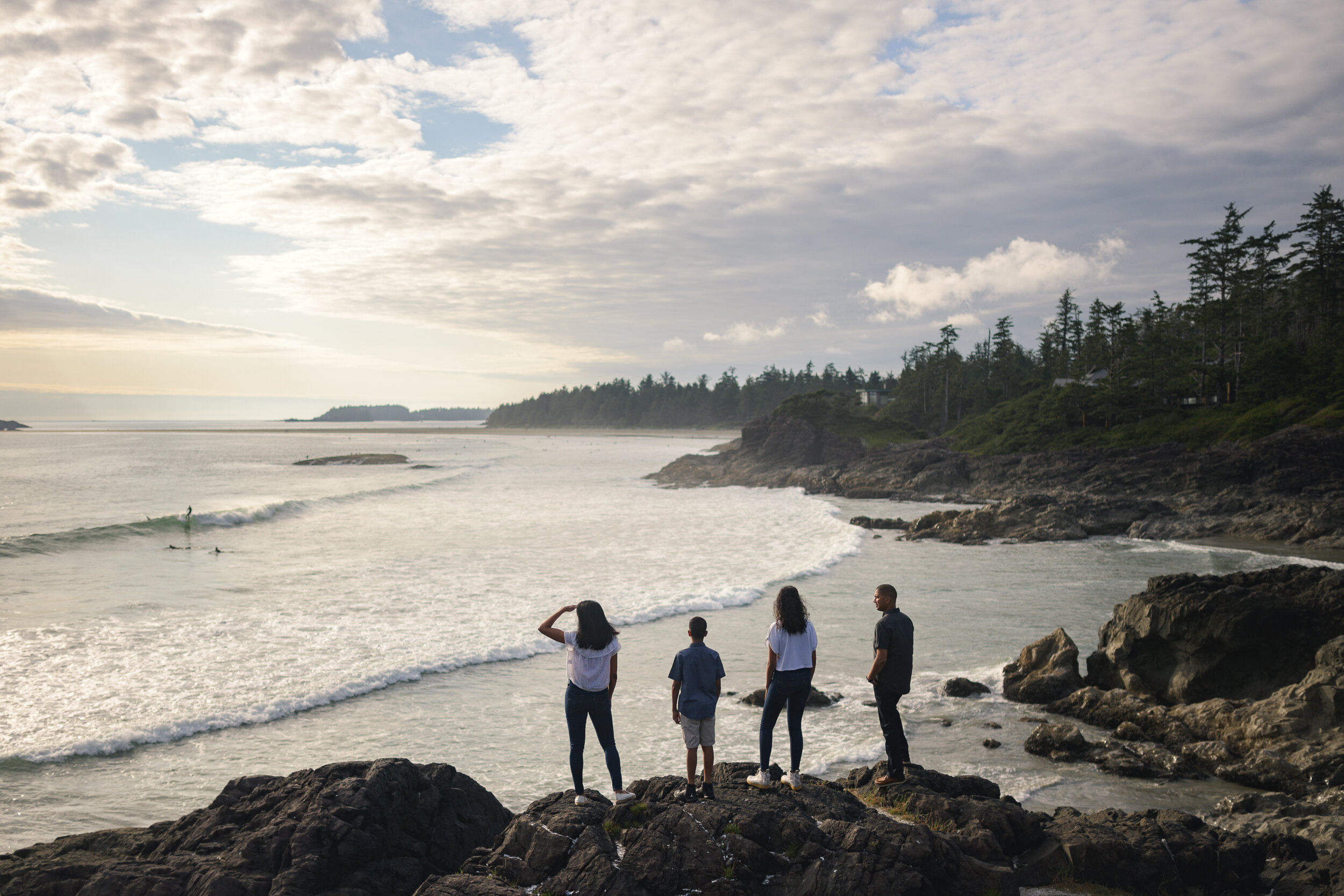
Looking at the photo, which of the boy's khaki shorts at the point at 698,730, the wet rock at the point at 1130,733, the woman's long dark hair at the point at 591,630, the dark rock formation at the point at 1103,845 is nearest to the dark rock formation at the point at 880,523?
the wet rock at the point at 1130,733

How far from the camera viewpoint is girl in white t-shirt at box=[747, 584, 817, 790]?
741 cm

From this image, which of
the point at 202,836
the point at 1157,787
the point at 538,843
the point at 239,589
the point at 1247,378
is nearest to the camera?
the point at 538,843

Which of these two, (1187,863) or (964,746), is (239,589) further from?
(1187,863)

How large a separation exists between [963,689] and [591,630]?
8.90 m

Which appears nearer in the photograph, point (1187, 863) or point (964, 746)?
point (1187, 863)

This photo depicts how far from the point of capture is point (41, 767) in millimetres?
10539

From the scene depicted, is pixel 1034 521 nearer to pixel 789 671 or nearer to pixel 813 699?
pixel 813 699

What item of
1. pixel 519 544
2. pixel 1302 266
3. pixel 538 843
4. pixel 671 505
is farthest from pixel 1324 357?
pixel 538 843

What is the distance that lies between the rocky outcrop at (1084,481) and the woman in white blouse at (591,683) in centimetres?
2763

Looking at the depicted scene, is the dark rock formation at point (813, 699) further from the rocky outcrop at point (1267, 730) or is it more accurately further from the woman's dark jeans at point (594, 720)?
the woman's dark jeans at point (594, 720)

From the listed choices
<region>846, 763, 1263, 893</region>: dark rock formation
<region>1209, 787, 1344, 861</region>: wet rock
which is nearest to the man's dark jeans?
<region>846, 763, 1263, 893</region>: dark rock formation

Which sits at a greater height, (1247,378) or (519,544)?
(1247,378)

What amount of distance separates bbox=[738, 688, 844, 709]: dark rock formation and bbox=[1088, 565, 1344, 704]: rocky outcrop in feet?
15.5

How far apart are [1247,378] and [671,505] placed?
47.4 meters
